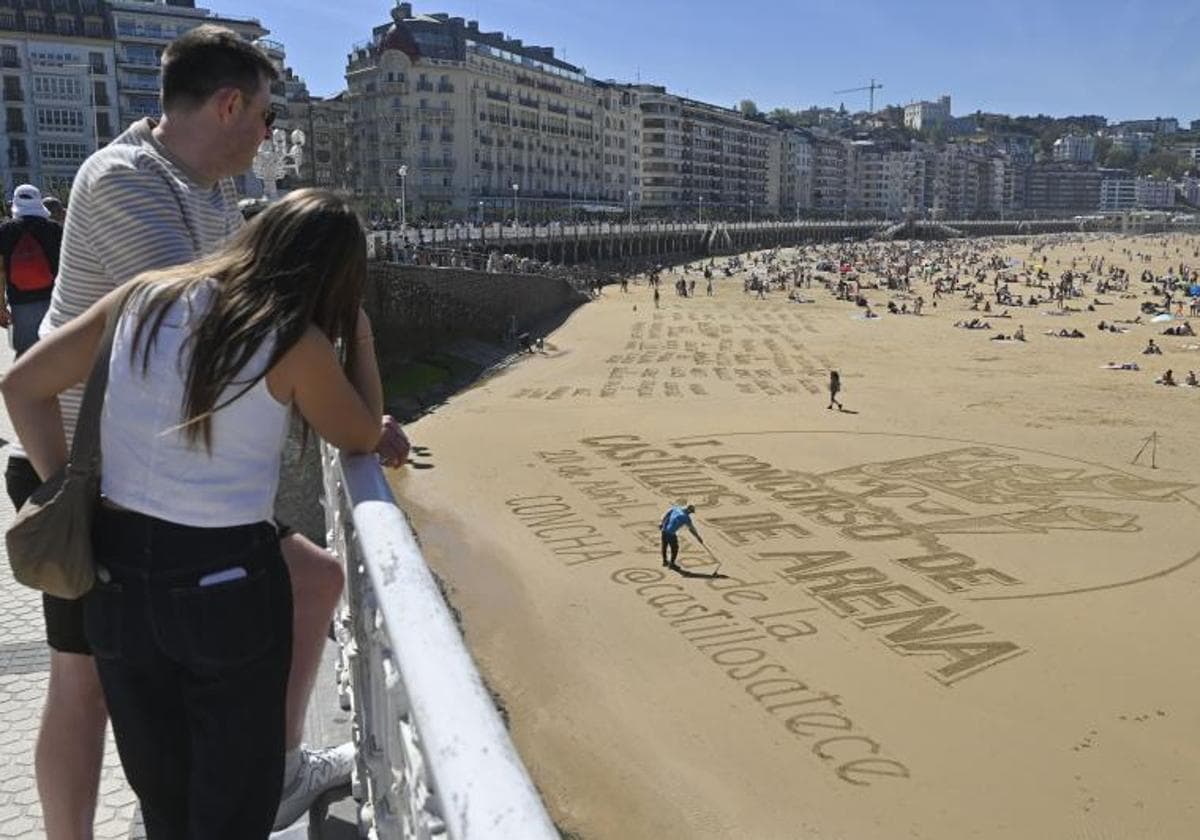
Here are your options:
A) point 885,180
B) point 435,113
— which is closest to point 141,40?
point 435,113

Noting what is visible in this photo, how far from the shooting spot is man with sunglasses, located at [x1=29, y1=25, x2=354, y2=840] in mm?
2516

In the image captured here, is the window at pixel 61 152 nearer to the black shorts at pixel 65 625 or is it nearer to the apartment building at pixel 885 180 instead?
the black shorts at pixel 65 625

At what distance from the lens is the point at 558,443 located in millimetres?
24297

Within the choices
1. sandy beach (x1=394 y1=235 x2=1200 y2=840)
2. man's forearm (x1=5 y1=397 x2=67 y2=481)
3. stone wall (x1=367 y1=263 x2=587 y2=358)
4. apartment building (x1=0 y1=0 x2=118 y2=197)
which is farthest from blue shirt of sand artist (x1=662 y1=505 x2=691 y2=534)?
apartment building (x1=0 y1=0 x2=118 y2=197)

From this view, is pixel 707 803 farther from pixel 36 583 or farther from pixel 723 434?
pixel 723 434

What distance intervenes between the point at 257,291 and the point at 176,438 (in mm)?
348

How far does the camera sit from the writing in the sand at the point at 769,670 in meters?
10.5

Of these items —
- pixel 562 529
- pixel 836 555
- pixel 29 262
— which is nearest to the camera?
pixel 29 262

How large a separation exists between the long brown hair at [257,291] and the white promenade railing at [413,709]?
478 millimetres

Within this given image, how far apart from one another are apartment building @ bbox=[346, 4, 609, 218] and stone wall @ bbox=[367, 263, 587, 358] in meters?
39.8

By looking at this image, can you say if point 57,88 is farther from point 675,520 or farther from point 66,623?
point 66,623

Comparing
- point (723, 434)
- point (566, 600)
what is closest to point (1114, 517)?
point (723, 434)

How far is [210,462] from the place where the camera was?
2094 millimetres

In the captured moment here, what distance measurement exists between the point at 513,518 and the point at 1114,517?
1123 cm
